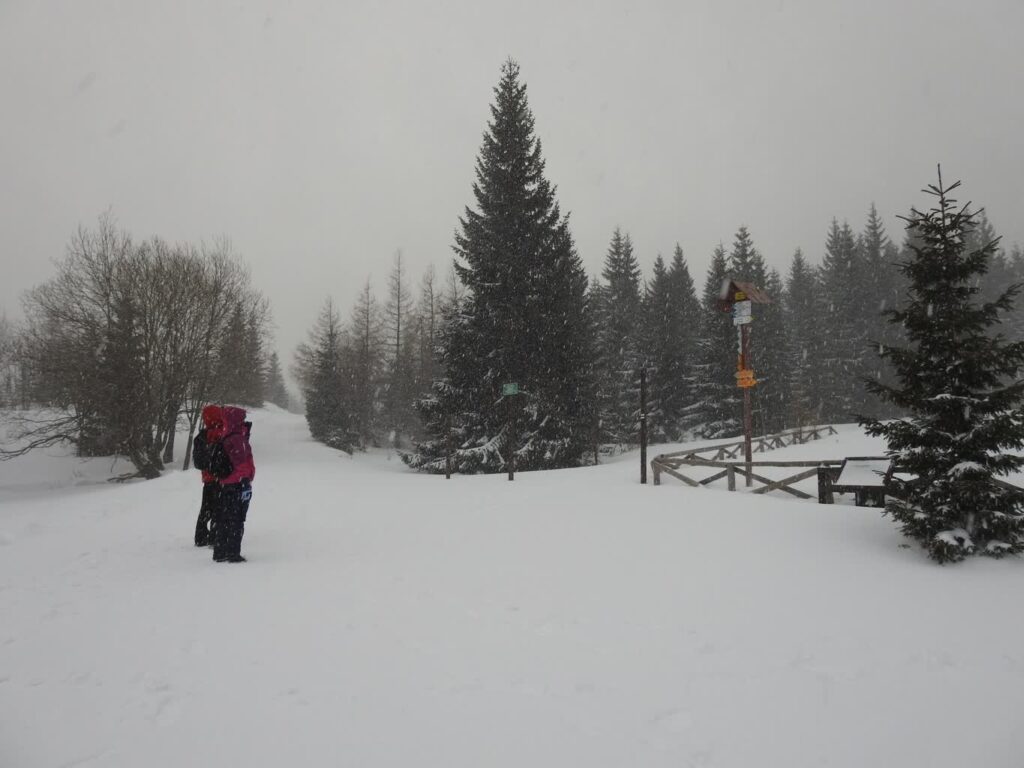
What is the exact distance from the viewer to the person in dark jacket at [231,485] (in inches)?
267

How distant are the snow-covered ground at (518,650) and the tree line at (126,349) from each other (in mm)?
13989

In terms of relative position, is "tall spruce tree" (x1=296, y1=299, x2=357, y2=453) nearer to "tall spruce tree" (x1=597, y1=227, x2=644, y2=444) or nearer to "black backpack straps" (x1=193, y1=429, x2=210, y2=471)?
"tall spruce tree" (x1=597, y1=227, x2=644, y2=444)

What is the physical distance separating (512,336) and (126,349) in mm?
14845

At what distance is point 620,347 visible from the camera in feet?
123

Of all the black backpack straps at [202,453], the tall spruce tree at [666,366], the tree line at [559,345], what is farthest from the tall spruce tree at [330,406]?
the black backpack straps at [202,453]

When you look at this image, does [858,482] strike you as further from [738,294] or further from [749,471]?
[738,294]

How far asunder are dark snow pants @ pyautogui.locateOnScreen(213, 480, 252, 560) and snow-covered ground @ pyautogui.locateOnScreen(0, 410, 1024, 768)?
286 mm

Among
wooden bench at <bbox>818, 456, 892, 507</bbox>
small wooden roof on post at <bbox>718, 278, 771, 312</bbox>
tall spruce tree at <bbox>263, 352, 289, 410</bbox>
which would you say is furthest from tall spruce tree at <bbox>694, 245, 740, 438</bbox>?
tall spruce tree at <bbox>263, 352, 289, 410</bbox>

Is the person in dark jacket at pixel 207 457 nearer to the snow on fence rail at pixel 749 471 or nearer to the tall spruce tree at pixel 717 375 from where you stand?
the snow on fence rail at pixel 749 471

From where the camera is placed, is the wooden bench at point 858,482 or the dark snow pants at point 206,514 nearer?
the dark snow pants at point 206,514

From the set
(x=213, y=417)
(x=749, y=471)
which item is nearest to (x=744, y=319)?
(x=749, y=471)

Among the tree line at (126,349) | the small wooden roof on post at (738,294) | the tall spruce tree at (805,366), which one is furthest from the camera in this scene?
the tall spruce tree at (805,366)

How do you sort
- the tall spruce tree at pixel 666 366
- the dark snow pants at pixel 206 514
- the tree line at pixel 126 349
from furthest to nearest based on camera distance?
the tall spruce tree at pixel 666 366 < the tree line at pixel 126 349 < the dark snow pants at pixel 206 514

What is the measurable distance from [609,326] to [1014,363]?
3242 centimetres
